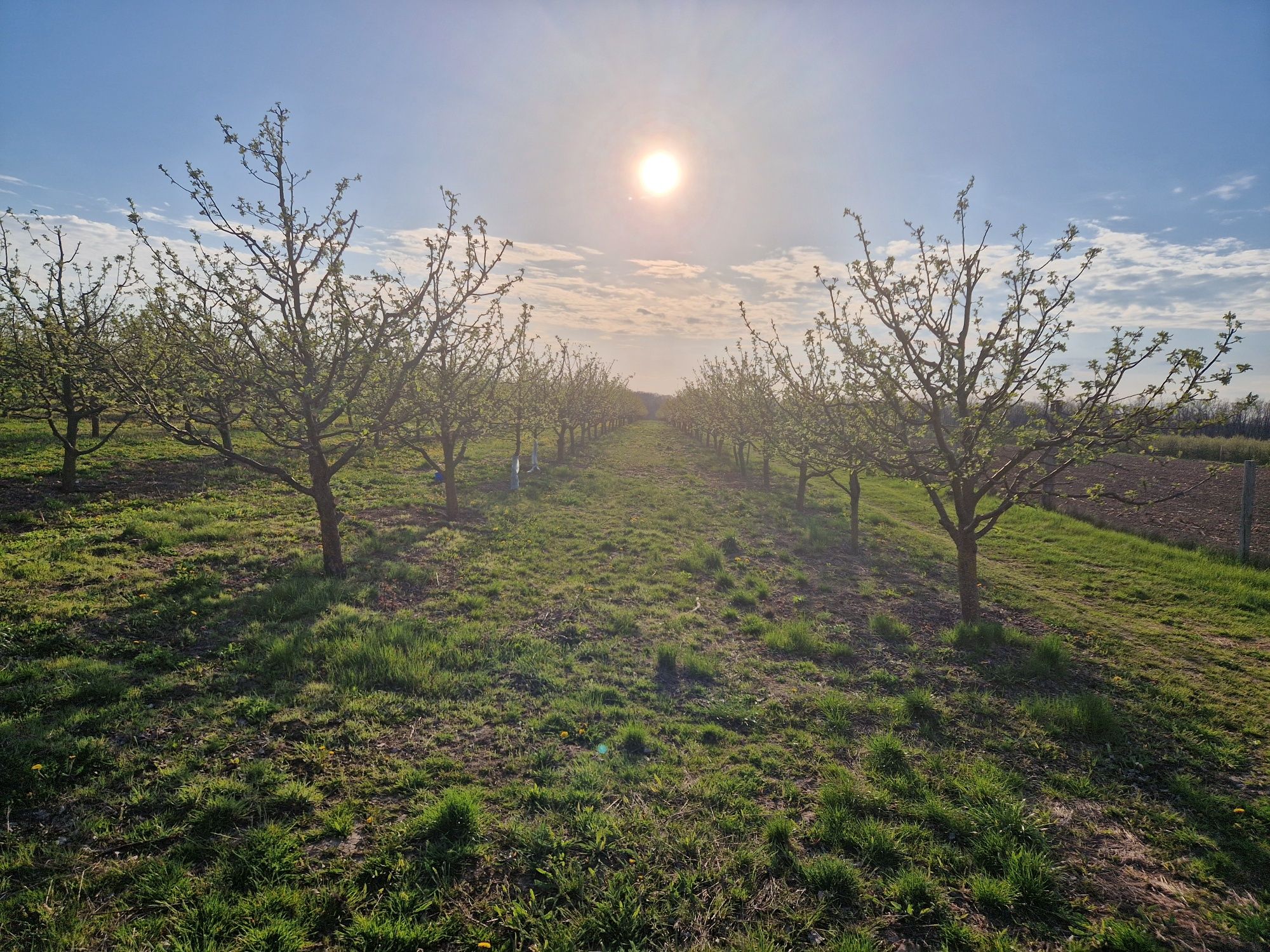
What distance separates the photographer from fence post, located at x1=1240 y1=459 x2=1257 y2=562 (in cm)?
1170

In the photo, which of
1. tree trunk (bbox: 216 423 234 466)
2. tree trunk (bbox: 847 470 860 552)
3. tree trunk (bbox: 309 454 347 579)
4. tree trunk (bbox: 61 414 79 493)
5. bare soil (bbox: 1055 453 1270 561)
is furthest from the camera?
bare soil (bbox: 1055 453 1270 561)

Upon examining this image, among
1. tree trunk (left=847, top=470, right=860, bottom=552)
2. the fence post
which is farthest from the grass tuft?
the fence post

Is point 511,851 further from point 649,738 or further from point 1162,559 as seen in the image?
point 1162,559

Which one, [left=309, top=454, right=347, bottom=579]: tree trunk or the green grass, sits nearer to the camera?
the green grass

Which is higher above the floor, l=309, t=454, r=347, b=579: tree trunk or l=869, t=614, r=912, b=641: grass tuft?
l=309, t=454, r=347, b=579: tree trunk

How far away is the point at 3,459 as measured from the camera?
13.5 meters

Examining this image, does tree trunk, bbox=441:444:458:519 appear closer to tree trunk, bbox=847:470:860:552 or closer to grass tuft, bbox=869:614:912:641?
tree trunk, bbox=847:470:860:552

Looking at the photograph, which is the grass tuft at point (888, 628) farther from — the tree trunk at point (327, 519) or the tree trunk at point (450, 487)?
the tree trunk at point (450, 487)

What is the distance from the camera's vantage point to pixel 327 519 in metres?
8.66

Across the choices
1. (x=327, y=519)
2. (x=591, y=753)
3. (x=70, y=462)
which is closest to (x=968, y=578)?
(x=591, y=753)

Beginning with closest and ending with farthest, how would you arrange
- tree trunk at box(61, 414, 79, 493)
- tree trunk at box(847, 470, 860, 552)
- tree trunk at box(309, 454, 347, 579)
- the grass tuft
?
the grass tuft, tree trunk at box(309, 454, 347, 579), tree trunk at box(61, 414, 79, 493), tree trunk at box(847, 470, 860, 552)

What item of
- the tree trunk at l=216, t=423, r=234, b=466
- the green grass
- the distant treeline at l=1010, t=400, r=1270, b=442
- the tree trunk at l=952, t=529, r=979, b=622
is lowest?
the green grass

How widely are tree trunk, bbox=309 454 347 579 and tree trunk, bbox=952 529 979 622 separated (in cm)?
967

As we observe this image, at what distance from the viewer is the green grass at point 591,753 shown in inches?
133
